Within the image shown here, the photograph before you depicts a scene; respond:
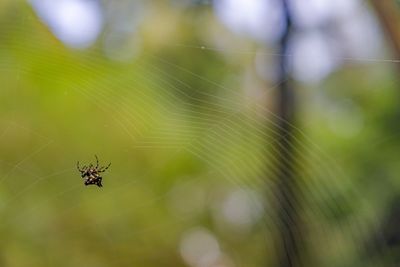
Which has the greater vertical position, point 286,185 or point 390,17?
point 390,17

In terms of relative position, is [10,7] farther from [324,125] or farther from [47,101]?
[324,125]

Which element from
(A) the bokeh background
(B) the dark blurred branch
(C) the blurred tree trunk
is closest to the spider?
(A) the bokeh background

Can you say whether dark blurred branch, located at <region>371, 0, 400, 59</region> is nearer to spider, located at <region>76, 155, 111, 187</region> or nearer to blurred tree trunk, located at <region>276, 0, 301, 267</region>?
blurred tree trunk, located at <region>276, 0, 301, 267</region>

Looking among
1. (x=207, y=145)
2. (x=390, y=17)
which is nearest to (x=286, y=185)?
(x=207, y=145)

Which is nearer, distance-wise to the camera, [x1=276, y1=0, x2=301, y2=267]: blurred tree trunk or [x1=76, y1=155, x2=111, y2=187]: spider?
[x1=276, y1=0, x2=301, y2=267]: blurred tree trunk

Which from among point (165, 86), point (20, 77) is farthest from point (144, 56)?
point (20, 77)

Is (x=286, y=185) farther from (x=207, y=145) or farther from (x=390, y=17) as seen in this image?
(x=390, y=17)

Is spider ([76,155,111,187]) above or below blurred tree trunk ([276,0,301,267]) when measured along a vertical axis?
above

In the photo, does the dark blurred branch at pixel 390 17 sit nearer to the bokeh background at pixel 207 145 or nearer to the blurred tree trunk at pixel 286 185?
the bokeh background at pixel 207 145
